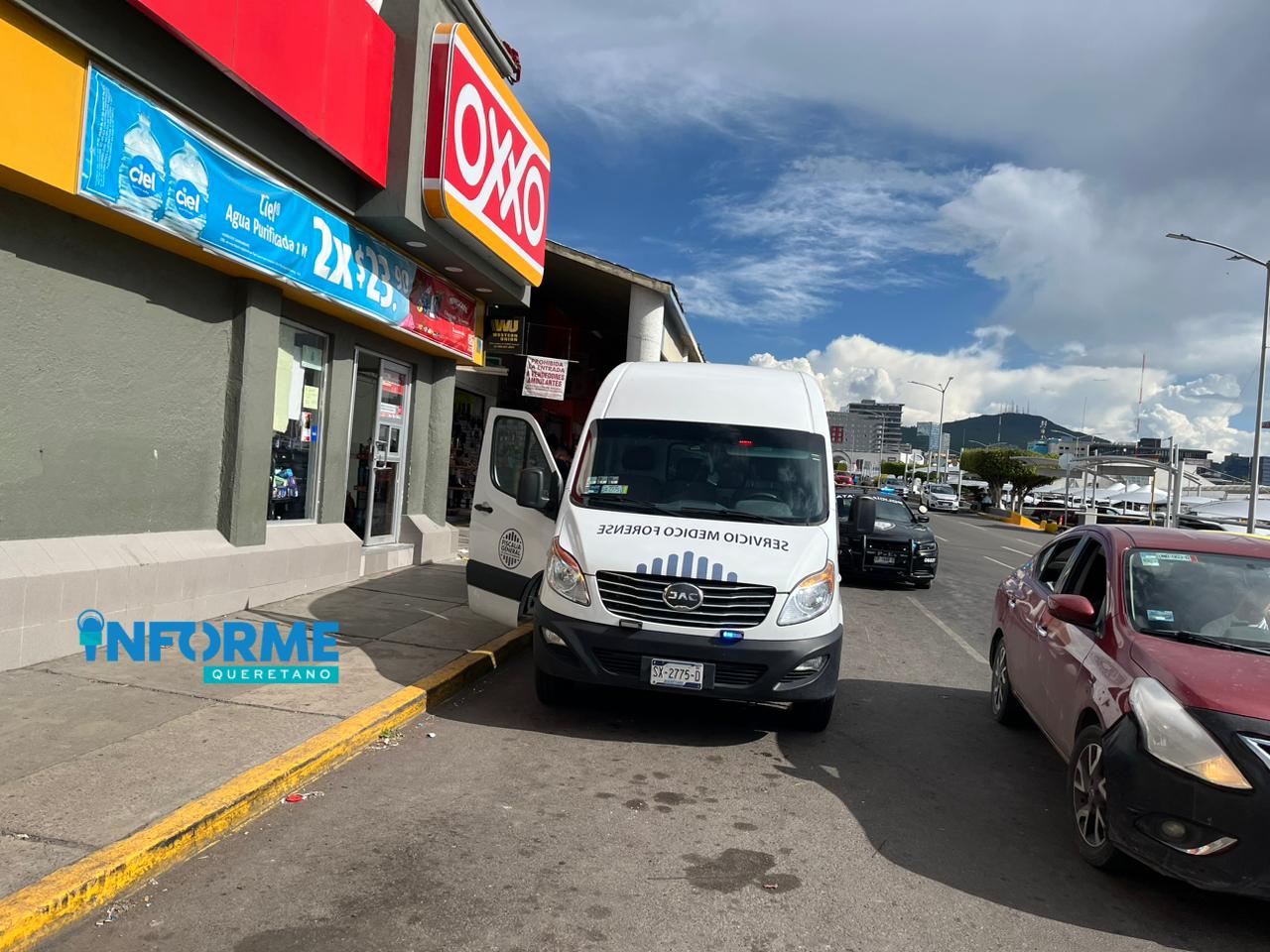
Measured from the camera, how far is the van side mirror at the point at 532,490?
259 inches

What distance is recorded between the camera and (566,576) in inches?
227

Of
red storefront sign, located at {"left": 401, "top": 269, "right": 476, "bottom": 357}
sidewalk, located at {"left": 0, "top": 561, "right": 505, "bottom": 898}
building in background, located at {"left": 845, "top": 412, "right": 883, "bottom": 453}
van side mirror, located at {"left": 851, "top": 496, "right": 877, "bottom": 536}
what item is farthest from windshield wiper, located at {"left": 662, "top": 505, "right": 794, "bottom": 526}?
building in background, located at {"left": 845, "top": 412, "right": 883, "bottom": 453}

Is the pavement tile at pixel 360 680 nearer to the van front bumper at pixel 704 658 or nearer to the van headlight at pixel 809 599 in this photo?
the van front bumper at pixel 704 658

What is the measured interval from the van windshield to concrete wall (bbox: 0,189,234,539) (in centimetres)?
349

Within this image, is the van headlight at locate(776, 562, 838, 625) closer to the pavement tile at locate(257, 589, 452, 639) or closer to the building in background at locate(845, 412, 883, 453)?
the pavement tile at locate(257, 589, 452, 639)

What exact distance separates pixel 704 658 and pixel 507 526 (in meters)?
2.48

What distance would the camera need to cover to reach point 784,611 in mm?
5539

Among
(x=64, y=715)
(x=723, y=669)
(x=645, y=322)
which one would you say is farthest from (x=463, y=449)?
(x=723, y=669)

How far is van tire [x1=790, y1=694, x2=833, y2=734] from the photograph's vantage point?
6.01m

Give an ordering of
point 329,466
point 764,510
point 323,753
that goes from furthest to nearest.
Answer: point 329,466
point 764,510
point 323,753

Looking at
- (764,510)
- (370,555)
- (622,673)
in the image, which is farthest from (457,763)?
(370,555)

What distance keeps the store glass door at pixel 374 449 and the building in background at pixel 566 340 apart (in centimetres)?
260

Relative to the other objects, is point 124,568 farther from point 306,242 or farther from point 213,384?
point 306,242

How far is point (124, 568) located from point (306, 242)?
3.32m
